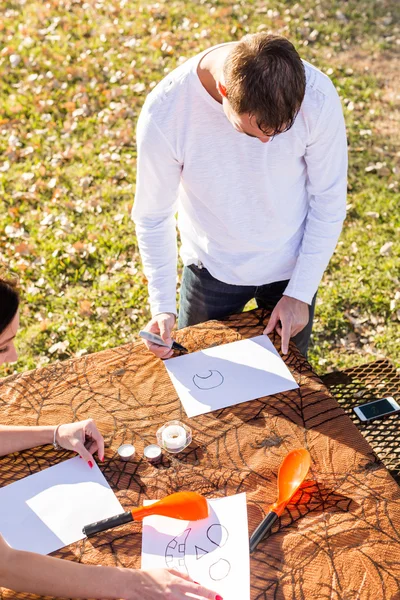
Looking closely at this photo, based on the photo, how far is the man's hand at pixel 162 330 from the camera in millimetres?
2242

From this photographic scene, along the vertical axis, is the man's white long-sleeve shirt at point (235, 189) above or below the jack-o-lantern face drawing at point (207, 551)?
above

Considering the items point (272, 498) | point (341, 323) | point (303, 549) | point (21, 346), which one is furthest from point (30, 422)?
point (341, 323)

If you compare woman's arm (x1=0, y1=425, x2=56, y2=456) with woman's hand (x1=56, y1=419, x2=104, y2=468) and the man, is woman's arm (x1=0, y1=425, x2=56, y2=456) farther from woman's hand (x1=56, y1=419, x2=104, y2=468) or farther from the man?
the man

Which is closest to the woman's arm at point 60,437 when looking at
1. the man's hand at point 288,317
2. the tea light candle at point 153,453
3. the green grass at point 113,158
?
the tea light candle at point 153,453

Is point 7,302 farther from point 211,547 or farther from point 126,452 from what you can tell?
point 211,547

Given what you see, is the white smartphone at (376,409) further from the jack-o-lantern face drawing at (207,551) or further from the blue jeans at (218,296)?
the jack-o-lantern face drawing at (207,551)

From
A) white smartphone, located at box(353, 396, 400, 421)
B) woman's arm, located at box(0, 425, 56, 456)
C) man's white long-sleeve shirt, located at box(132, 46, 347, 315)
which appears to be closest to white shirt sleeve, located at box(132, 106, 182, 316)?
man's white long-sleeve shirt, located at box(132, 46, 347, 315)

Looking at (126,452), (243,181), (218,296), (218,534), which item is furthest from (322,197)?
(218,534)

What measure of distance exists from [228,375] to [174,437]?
329mm

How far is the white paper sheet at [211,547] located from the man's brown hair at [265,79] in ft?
3.57

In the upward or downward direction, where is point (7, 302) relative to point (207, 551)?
upward

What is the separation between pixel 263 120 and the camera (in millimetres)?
1839

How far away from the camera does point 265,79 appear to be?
1.78 metres

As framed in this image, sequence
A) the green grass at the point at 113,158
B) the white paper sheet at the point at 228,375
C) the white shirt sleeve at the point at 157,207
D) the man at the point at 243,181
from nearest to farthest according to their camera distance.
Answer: the man at the point at 243,181, the white paper sheet at the point at 228,375, the white shirt sleeve at the point at 157,207, the green grass at the point at 113,158
